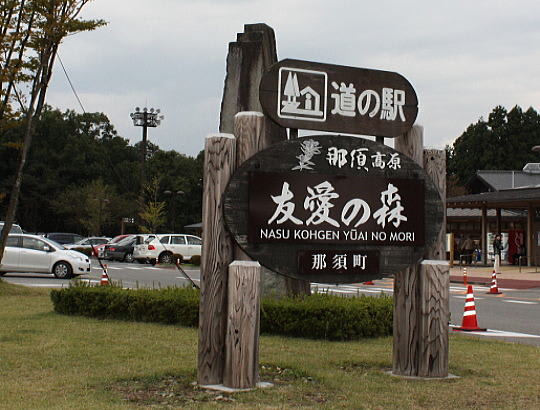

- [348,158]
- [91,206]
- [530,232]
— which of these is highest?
[91,206]

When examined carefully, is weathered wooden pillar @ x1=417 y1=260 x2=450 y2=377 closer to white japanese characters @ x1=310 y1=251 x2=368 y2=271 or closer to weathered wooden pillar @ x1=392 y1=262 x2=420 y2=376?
weathered wooden pillar @ x1=392 y1=262 x2=420 y2=376

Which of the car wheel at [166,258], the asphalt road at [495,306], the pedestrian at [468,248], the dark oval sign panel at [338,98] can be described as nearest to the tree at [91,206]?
the car wheel at [166,258]

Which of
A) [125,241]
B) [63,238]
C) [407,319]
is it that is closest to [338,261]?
[407,319]

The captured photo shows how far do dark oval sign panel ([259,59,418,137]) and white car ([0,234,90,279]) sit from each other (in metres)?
18.7

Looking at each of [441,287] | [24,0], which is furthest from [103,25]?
[441,287]

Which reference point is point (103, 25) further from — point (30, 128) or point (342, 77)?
point (342, 77)

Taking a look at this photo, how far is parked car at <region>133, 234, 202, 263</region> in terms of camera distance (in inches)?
1439

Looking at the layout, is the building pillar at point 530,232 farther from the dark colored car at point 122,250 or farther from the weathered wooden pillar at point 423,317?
the weathered wooden pillar at point 423,317

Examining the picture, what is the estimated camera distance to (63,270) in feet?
79.1

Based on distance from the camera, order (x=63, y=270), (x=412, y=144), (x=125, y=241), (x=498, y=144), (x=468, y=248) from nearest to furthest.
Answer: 1. (x=412, y=144)
2. (x=63, y=270)
3. (x=468, y=248)
4. (x=125, y=241)
5. (x=498, y=144)

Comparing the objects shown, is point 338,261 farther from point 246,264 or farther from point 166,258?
→ point 166,258

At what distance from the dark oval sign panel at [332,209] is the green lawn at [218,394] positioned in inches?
41.0

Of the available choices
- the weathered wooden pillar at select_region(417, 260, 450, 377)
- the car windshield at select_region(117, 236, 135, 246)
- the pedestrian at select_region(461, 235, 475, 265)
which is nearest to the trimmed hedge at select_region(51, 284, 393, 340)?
the weathered wooden pillar at select_region(417, 260, 450, 377)

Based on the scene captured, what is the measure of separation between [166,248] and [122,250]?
162 inches
